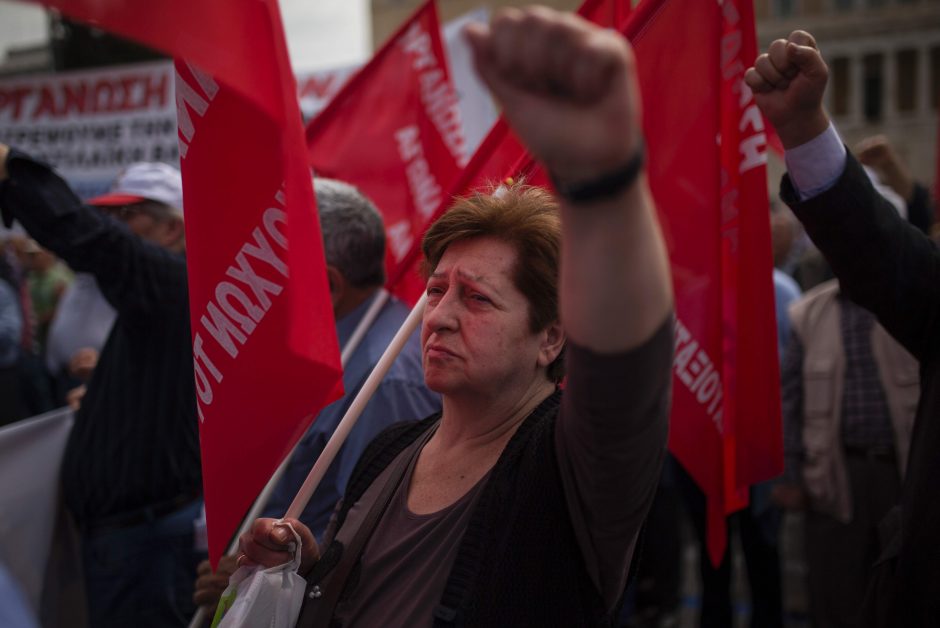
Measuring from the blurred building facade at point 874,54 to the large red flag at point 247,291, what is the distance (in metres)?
42.3

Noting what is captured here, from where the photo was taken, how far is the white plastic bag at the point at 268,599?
1.70m

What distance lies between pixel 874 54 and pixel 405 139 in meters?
44.0

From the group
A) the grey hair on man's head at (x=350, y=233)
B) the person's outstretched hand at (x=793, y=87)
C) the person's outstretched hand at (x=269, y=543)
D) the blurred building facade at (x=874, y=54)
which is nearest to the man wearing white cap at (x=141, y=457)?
the grey hair on man's head at (x=350, y=233)

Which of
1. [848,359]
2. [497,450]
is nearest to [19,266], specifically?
[848,359]

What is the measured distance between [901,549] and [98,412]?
89.1 inches

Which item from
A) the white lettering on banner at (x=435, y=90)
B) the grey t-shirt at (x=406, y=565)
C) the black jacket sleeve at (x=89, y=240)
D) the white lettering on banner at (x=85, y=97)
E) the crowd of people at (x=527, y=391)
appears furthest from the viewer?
the white lettering on banner at (x=85, y=97)

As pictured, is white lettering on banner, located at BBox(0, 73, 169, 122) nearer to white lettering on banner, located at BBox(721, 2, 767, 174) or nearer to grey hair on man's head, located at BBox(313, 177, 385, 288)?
grey hair on man's head, located at BBox(313, 177, 385, 288)

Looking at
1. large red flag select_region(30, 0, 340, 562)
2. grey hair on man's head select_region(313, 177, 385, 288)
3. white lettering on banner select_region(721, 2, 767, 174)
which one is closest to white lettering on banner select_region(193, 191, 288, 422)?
large red flag select_region(30, 0, 340, 562)

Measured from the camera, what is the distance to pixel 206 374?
1.99 meters

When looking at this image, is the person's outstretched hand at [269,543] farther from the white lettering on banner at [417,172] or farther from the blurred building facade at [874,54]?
the blurred building facade at [874,54]

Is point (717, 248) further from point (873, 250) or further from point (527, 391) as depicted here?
point (527, 391)

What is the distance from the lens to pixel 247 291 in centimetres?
196

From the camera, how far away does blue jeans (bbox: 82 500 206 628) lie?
114 inches

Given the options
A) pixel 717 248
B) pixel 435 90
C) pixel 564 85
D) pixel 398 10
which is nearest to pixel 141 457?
pixel 717 248
